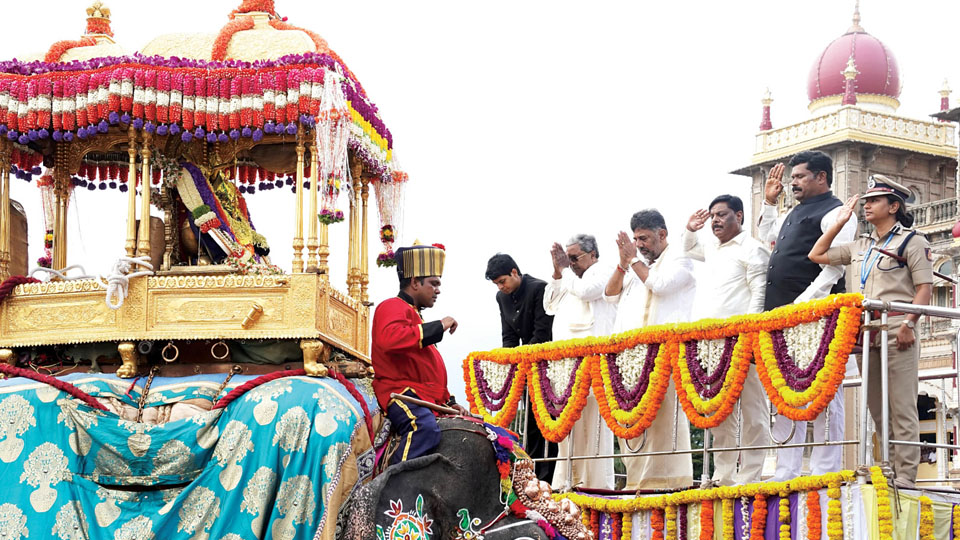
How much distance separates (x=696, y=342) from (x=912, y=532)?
211cm

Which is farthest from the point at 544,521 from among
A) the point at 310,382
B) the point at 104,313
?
the point at 104,313

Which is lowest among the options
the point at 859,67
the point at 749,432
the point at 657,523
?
the point at 657,523

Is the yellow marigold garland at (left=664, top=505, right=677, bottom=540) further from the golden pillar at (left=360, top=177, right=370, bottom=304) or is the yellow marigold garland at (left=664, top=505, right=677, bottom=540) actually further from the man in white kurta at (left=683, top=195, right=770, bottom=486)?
the golden pillar at (left=360, top=177, right=370, bottom=304)

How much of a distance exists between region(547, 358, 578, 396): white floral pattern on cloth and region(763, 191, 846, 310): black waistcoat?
1806 mm

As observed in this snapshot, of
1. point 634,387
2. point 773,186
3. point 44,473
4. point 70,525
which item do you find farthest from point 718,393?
point 44,473

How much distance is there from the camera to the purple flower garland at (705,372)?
29.3 ft

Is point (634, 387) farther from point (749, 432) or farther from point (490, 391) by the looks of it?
point (490, 391)

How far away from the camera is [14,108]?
9.80 m

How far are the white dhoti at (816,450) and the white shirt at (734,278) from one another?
3.12 feet

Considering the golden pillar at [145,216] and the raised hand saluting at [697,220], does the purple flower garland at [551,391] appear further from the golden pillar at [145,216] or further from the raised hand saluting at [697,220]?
the golden pillar at [145,216]

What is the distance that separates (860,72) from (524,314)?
1212 inches

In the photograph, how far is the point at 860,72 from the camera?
39281 mm

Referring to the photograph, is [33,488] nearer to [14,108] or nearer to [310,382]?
[310,382]

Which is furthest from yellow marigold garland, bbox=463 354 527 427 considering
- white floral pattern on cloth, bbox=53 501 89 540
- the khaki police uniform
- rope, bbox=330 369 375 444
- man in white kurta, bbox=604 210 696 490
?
white floral pattern on cloth, bbox=53 501 89 540
